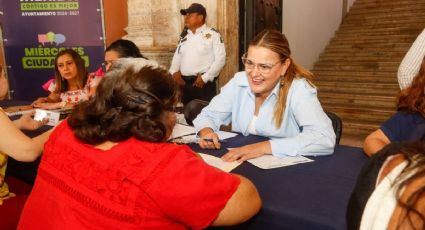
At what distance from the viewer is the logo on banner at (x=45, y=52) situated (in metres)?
4.56

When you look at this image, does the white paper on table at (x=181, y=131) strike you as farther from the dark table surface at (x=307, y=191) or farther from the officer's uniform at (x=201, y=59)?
the officer's uniform at (x=201, y=59)

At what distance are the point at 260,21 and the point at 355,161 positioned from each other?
152 inches

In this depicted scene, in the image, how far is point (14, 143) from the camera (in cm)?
159

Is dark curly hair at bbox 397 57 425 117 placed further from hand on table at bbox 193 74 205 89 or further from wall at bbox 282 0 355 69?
wall at bbox 282 0 355 69

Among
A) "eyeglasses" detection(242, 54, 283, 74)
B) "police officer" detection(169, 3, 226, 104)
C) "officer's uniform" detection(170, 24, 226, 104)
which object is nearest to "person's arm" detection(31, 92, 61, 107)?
"police officer" detection(169, 3, 226, 104)

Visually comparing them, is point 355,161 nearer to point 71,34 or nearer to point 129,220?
point 129,220

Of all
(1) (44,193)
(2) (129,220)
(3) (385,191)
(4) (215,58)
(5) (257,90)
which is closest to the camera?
(3) (385,191)

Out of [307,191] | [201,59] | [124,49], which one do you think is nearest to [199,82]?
[201,59]

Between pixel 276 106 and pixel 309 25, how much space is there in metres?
5.42

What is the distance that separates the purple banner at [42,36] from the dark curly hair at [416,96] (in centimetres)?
379

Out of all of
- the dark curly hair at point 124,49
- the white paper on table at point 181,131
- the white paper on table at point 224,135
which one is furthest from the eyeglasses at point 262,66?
the dark curly hair at point 124,49

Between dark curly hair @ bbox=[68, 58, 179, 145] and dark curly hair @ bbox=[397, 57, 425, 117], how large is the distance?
3.71 feet

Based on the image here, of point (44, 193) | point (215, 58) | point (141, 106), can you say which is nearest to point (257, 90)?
point (141, 106)

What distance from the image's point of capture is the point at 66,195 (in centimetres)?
101
